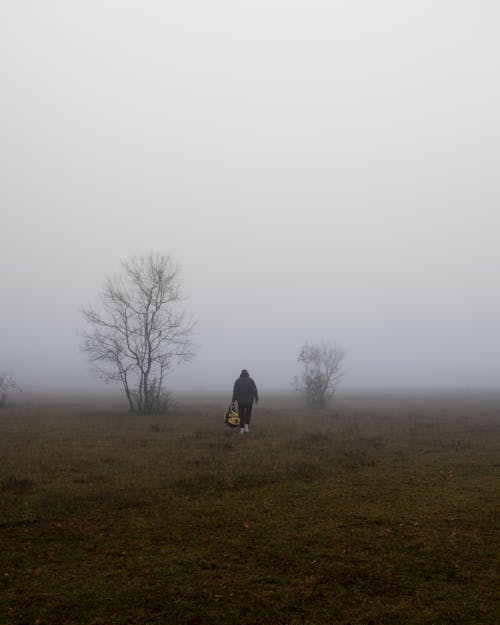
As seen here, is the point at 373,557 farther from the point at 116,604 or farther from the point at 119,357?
the point at 119,357

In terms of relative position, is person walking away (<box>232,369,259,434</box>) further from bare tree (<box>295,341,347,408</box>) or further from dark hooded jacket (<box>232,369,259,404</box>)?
bare tree (<box>295,341,347,408</box>)

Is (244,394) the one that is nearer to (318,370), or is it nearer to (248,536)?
(248,536)

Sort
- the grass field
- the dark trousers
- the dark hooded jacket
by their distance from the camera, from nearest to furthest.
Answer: the grass field < the dark hooded jacket < the dark trousers

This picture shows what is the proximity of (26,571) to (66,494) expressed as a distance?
13.4 feet

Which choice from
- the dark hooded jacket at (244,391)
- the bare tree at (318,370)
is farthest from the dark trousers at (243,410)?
the bare tree at (318,370)

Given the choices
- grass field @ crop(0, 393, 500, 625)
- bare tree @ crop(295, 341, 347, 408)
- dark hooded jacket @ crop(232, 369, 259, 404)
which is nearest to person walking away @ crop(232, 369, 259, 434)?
dark hooded jacket @ crop(232, 369, 259, 404)

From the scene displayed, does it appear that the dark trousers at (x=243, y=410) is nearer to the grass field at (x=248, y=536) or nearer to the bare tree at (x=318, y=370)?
the grass field at (x=248, y=536)

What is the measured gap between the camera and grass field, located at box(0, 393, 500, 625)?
18.9ft

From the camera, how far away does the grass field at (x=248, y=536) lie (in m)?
5.75


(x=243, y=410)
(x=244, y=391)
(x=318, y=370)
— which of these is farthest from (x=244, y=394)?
(x=318, y=370)

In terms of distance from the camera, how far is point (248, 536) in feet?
26.5

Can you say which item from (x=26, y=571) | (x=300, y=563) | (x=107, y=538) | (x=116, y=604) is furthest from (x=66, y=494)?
(x=300, y=563)

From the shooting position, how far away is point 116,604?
5.82 meters

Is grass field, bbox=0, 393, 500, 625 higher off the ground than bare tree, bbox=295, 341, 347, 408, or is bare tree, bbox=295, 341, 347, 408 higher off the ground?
bare tree, bbox=295, 341, 347, 408
